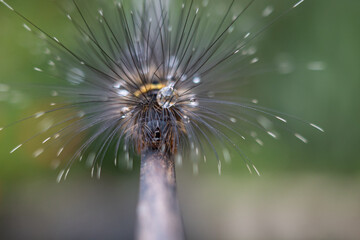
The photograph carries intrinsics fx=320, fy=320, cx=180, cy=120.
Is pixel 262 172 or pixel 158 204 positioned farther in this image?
pixel 262 172

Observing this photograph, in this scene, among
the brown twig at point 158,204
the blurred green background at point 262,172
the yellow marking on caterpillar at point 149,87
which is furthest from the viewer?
the blurred green background at point 262,172

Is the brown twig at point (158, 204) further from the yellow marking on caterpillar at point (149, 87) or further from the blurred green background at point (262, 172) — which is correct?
the blurred green background at point (262, 172)

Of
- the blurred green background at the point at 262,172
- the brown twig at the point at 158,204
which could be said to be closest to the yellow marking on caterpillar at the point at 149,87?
the brown twig at the point at 158,204

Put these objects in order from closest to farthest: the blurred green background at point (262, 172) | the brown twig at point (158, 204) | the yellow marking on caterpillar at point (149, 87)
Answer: the brown twig at point (158, 204)
the yellow marking on caterpillar at point (149, 87)
the blurred green background at point (262, 172)

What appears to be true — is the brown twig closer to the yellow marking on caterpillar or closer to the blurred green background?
the yellow marking on caterpillar

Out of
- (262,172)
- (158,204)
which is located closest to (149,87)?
(158,204)

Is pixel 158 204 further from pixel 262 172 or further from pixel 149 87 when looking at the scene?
pixel 262 172
